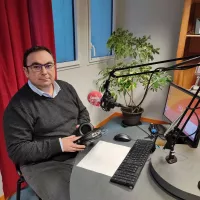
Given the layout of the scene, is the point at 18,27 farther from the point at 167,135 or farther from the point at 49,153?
the point at 167,135

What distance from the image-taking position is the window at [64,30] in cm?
221

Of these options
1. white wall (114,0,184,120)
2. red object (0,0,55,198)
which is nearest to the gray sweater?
red object (0,0,55,198)

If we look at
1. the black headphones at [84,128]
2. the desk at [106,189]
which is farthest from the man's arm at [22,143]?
the desk at [106,189]

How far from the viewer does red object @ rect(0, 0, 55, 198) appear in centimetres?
141

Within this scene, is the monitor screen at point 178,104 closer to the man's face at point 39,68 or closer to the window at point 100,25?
the man's face at point 39,68

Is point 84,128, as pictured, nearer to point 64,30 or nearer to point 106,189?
point 106,189

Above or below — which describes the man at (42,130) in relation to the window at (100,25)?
below

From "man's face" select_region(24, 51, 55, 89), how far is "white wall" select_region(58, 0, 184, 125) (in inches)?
39.5

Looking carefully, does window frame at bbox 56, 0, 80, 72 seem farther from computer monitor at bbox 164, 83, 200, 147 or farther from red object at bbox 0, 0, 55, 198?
computer monitor at bbox 164, 83, 200, 147

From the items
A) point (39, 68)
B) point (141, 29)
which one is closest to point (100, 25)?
point (141, 29)

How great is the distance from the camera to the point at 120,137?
1.16m

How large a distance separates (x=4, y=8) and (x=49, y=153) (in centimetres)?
103

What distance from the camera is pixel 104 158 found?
98 centimetres

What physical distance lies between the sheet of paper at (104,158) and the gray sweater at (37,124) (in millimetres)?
220
